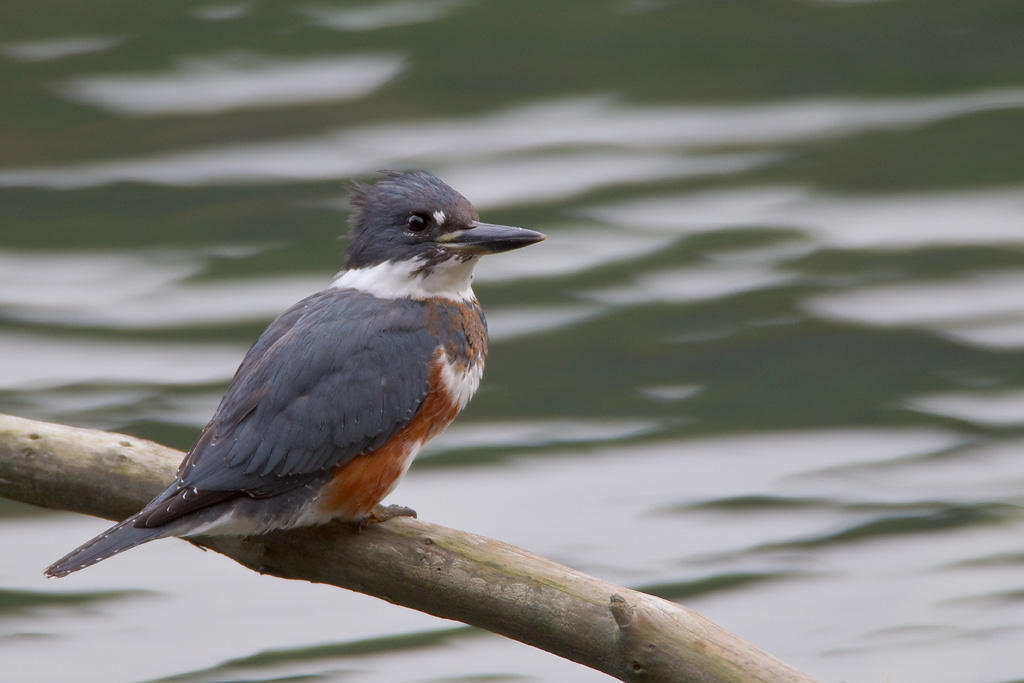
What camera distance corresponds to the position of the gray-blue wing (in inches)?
129

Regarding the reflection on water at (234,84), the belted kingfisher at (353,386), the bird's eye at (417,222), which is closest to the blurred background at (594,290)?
the reflection on water at (234,84)

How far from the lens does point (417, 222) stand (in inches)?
147

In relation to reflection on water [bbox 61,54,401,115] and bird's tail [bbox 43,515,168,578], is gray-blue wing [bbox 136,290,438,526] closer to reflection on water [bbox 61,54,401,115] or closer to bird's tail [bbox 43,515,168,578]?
bird's tail [bbox 43,515,168,578]

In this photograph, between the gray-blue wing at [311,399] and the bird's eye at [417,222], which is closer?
the gray-blue wing at [311,399]

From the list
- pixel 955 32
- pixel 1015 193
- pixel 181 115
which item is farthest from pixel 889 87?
pixel 181 115

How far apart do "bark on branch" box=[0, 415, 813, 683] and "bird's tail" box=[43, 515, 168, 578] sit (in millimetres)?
270

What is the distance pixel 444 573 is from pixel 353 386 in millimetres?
571

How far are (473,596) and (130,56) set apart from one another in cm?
688

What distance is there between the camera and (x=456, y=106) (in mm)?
9141

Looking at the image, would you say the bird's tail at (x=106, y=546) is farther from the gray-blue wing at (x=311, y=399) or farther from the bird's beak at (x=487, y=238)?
the bird's beak at (x=487, y=238)

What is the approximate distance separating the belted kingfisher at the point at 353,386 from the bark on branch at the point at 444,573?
0.10m

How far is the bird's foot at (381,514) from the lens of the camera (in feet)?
10.9

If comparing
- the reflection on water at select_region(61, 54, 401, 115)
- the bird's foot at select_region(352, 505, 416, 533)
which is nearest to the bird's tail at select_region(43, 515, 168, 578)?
the bird's foot at select_region(352, 505, 416, 533)

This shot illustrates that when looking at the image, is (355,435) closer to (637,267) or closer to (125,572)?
(125,572)
